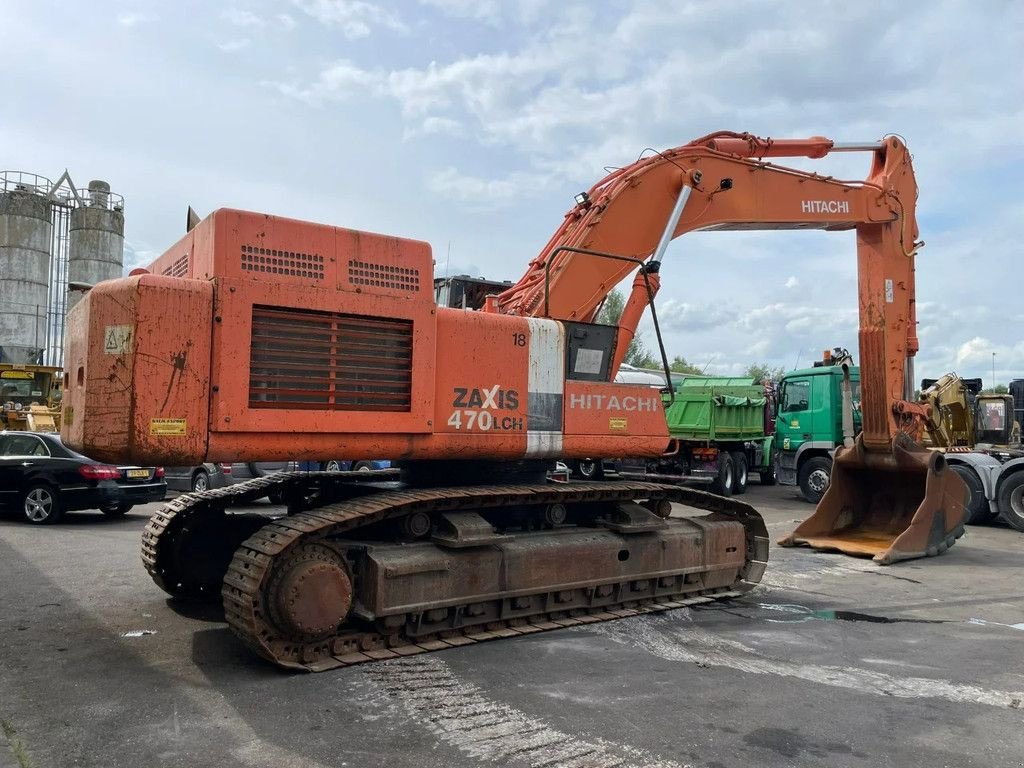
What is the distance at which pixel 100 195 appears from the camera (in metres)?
45.8

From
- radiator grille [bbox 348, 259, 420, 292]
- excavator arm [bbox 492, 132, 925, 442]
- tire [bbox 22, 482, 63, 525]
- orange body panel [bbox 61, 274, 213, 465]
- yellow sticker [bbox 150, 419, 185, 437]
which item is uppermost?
excavator arm [bbox 492, 132, 925, 442]

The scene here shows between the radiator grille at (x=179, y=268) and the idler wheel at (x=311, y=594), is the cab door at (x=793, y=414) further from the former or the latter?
the radiator grille at (x=179, y=268)

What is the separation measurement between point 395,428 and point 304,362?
0.76m

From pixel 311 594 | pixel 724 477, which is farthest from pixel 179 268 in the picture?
pixel 724 477

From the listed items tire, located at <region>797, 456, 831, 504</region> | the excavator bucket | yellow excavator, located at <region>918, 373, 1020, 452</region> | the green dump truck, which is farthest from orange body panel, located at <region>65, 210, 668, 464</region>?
yellow excavator, located at <region>918, 373, 1020, 452</region>

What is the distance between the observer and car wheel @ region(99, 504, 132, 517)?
13039mm

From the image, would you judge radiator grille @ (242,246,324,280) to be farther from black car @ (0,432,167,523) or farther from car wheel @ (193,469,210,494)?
car wheel @ (193,469,210,494)

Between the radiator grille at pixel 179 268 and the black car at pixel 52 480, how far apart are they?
7.66 metres

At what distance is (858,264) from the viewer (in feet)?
35.2

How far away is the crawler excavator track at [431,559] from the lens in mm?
5227

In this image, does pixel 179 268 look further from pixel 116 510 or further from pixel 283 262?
pixel 116 510

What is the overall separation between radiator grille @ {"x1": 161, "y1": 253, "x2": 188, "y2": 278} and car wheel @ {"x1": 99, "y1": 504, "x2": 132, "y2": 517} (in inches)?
331

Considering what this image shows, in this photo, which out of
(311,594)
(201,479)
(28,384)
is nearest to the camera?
(311,594)

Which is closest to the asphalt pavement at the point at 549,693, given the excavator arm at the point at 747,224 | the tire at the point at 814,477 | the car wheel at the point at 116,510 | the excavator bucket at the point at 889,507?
the excavator bucket at the point at 889,507
